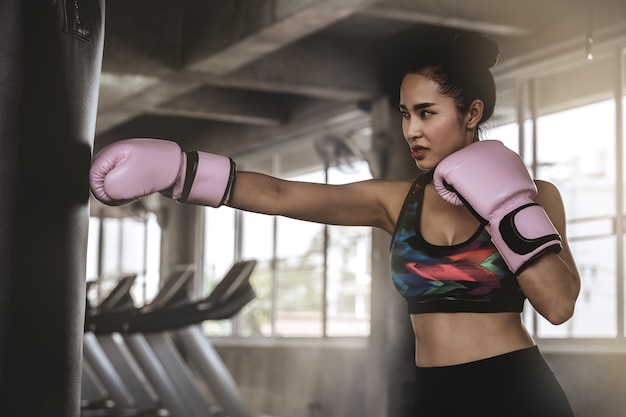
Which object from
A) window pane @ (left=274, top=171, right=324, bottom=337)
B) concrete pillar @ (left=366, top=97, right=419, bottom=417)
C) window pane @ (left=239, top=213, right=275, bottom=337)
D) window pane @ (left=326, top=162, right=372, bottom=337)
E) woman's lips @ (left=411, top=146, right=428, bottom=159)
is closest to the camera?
woman's lips @ (left=411, top=146, right=428, bottom=159)

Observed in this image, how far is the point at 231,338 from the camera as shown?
1066 centimetres

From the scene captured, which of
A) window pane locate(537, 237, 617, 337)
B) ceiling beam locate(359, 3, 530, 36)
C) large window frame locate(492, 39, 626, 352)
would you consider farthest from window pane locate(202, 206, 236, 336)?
window pane locate(537, 237, 617, 337)

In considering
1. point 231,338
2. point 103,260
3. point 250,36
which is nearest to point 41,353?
point 250,36

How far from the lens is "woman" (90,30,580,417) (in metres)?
1.85

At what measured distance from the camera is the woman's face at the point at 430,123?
6.61ft

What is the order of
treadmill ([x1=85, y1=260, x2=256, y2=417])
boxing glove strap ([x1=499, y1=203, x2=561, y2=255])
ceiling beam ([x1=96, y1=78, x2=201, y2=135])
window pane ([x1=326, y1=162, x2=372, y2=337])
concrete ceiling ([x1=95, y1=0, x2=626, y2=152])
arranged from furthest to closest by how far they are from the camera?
1. window pane ([x1=326, y1=162, x2=372, y2=337])
2. ceiling beam ([x1=96, y1=78, x2=201, y2=135])
3. treadmill ([x1=85, y1=260, x2=256, y2=417])
4. concrete ceiling ([x1=95, y1=0, x2=626, y2=152])
5. boxing glove strap ([x1=499, y1=203, x2=561, y2=255])

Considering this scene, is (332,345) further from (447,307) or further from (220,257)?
(447,307)

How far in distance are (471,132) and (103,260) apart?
12.1 meters

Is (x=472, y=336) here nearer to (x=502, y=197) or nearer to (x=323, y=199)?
(x=502, y=197)

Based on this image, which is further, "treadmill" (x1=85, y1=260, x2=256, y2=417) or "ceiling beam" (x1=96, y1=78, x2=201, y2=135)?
"ceiling beam" (x1=96, y1=78, x2=201, y2=135)

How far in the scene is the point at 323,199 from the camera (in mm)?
2104

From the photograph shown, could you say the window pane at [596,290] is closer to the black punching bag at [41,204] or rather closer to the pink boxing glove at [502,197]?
the pink boxing glove at [502,197]

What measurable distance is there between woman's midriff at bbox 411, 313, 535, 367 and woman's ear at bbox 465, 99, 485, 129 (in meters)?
0.40

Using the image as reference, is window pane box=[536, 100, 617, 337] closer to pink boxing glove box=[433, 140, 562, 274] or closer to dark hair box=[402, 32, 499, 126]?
dark hair box=[402, 32, 499, 126]
